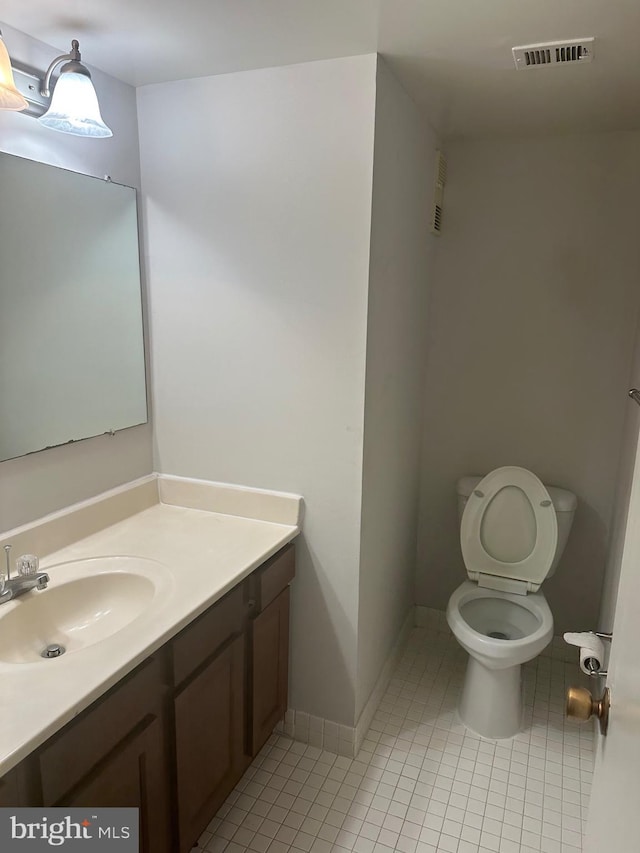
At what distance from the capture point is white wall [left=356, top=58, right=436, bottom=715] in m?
1.85

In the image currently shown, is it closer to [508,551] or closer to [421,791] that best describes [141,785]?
[421,791]

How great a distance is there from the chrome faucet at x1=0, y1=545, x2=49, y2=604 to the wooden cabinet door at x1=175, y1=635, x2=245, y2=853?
45 centimetres

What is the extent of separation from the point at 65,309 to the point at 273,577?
1020 millimetres

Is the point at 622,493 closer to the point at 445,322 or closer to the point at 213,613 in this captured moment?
the point at 445,322

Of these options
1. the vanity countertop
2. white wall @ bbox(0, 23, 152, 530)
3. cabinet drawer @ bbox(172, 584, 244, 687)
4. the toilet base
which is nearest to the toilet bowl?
the toilet base

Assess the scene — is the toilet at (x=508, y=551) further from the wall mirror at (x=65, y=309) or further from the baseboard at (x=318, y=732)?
the wall mirror at (x=65, y=309)

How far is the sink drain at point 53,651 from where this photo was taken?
4.75ft

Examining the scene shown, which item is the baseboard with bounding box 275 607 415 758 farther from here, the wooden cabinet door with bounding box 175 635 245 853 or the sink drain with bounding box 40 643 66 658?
the sink drain with bounding box 40 643 66 658

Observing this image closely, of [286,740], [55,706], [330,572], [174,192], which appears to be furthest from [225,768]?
[174,192]

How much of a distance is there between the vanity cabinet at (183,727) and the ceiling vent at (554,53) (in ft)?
5.19

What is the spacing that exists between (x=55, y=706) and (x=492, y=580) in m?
1.83

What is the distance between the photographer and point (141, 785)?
1366mm

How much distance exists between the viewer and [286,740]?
7.21 feet

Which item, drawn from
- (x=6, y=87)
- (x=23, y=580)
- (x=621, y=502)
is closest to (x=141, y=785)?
(x=23, y=580)
